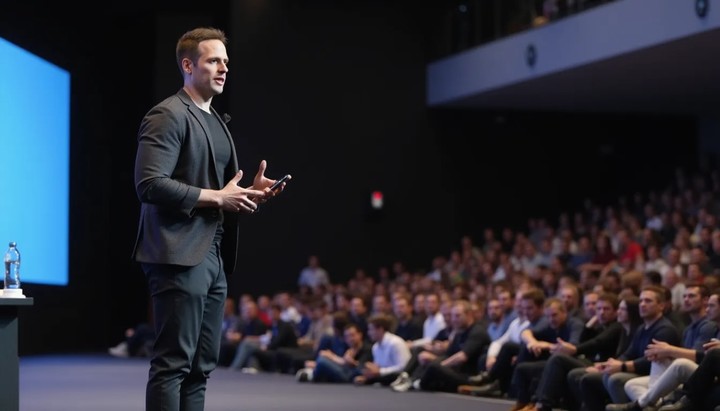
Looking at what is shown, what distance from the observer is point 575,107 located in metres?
15.4

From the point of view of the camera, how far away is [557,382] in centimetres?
691

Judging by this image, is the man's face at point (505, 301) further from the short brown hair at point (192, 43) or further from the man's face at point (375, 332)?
the short brown hair at point (192, 43)

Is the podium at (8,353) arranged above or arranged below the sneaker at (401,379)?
above

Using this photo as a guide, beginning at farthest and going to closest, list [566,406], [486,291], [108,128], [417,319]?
[108,128]
[486,291]
[417,319]
[566,406]

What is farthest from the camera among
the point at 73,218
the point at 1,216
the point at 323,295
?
the point at 73,218

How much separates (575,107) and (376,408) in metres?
9.16

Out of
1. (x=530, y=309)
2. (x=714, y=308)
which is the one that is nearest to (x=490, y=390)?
(x=530, y=309)

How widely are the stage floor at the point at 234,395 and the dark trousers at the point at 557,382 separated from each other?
1.33ft

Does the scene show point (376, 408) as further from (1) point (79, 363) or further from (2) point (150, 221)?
(1) point (79, 363)

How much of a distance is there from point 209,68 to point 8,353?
48.1 inches

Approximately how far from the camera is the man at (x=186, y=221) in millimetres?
3078

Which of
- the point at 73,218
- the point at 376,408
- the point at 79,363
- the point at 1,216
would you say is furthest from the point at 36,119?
the point at 376,408

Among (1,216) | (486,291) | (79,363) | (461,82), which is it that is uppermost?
(461,82)

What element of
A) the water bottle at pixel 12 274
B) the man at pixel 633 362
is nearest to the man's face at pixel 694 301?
the man at pixel 633 362
